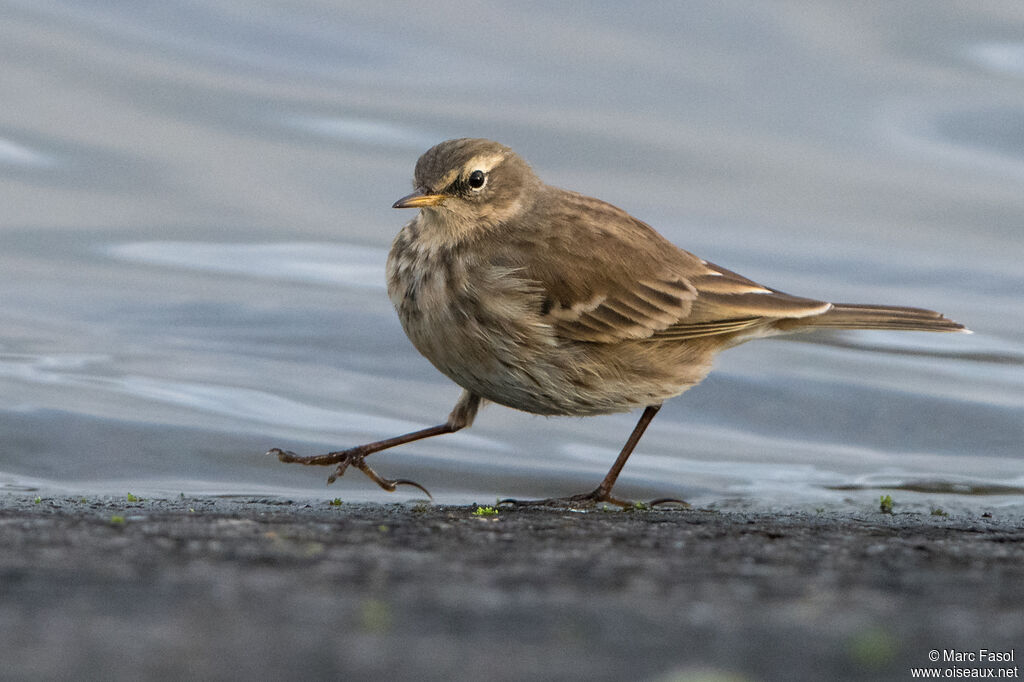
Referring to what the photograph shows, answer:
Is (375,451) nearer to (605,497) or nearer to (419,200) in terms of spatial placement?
(605,497)

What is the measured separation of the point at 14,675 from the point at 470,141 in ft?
15.9

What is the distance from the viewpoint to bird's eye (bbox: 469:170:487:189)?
6422mm

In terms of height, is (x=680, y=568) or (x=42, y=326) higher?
(x=42, y=326)

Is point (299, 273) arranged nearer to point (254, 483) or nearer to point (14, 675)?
point (254, 483)

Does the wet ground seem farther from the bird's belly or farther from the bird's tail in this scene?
the bird's tail

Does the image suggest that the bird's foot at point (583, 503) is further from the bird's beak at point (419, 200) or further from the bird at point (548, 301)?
the bird's beak at point (419, 200)

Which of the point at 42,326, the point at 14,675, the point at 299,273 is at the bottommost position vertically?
the point at 14,675

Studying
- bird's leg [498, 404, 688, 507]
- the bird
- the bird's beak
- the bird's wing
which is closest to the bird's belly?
the bird

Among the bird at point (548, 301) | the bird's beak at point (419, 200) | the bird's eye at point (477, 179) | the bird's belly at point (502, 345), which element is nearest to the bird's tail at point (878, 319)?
the bird at point (548, 301)

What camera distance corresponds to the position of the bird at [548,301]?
590 cm

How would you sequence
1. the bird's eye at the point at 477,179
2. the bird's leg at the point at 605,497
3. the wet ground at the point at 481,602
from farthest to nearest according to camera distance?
the bird's eye at the point at 477,179
the bird's leg at the point at 605,497
the wet ground at the point at 481,602

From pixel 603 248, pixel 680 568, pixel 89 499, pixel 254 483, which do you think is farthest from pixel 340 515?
pixel 254 483

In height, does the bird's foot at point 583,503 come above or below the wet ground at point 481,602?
above

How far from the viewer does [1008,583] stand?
3062mm
